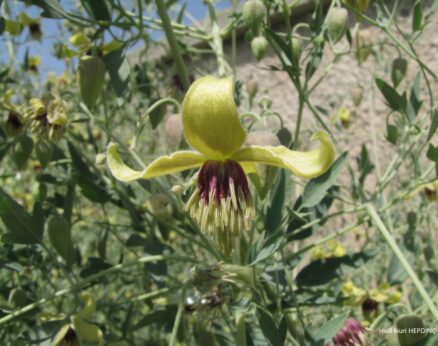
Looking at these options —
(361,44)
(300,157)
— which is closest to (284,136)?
(300,157)

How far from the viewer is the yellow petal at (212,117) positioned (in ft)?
2.55

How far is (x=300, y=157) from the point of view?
81 cm

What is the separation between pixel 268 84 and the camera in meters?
3.60

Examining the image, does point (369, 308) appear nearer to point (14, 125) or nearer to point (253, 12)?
point (253, 12)

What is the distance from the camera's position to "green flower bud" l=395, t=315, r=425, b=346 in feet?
3.50

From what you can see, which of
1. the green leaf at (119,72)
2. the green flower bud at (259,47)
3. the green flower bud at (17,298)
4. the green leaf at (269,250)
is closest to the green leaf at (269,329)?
the green leaf at (269,250)

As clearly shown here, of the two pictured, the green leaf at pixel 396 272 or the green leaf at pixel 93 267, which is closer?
the green leaf at pixel 93 267

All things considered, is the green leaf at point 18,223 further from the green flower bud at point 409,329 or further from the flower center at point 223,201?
the green flower bud at point 409,329

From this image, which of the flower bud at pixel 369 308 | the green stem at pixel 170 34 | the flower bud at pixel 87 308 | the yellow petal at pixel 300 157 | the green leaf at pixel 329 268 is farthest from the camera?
the flower bud at pixel 369 308

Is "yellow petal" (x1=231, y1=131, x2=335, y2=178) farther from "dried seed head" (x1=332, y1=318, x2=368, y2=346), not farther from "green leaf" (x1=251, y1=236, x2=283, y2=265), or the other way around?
"dried seed head" (x1=332, y1=318, x2=368, y2=346)

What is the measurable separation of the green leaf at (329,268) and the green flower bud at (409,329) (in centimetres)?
25

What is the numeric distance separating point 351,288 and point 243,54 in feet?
6.59

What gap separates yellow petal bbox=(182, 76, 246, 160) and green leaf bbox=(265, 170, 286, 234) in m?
0.29

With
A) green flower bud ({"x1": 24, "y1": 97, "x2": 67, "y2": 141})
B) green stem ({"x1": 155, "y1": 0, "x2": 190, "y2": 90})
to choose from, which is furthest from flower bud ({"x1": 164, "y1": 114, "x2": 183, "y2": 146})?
green flower bud ({"x1": 24, "y1": 97, "x2": 67, "y2": 141})
